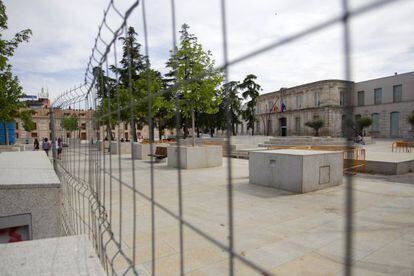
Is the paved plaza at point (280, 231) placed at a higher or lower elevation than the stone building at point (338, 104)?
lower

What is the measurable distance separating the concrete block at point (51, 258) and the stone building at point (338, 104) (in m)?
1.58

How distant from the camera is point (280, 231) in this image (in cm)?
394

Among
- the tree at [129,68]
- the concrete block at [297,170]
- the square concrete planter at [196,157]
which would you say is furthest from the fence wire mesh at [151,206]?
the square concrete planter at [196,157]

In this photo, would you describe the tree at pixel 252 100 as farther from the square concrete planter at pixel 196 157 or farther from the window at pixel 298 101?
the square concrete planter at pixel 196 157

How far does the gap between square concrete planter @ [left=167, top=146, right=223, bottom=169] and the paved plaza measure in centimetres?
395

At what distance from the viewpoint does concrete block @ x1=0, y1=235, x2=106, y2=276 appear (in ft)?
6.27

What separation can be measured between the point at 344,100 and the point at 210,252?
3067 mm

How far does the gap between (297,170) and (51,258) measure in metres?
5.39

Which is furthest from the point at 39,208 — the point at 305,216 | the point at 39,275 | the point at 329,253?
the point at 305,216

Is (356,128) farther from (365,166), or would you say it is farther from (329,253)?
(365,166)

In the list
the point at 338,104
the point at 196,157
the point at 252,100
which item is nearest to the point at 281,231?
the point at 252,100

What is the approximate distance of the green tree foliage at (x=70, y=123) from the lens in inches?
217

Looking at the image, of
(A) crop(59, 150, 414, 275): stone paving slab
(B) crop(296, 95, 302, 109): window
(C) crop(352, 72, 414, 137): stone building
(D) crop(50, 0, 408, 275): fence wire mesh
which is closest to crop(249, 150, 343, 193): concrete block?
(A) crop(59, 150, 414, 275): stone paving slab

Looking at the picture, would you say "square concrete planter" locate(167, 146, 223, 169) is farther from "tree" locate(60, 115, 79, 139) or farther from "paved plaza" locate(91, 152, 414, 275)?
"tree" locate(60, 115, 79, 139)
